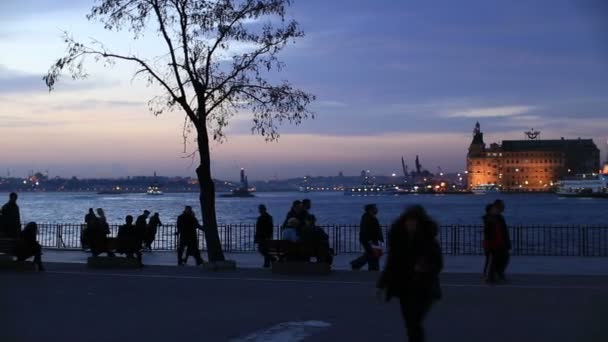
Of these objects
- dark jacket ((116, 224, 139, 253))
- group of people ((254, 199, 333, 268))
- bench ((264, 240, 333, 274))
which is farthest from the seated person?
dark jacket ((116, 224, 139, 253))

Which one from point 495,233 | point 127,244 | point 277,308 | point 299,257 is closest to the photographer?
point 277,308

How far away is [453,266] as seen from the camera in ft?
67.7

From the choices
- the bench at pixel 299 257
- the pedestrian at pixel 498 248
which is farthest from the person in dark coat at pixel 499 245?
the bench at pixel 299 257

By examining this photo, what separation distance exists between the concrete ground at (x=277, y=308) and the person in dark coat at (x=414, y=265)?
6.40ft

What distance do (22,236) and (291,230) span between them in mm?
6198

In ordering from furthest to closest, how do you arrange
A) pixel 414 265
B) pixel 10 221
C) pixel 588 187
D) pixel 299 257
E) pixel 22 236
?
pixel 588 187 < pixel 10 221 < pixel 22 236 < pixel 299 257 < pixel 414 265

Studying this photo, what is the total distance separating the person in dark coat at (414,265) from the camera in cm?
845

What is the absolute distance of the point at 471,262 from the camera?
22016 millimetres

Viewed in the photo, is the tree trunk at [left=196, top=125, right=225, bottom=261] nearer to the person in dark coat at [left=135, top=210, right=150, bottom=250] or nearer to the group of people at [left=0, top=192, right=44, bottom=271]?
the person in dark coat at [left=135, top=210, right=150, bottom=250]

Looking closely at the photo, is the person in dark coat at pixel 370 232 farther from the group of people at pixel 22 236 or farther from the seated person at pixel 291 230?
the group of people at pixel 22 236

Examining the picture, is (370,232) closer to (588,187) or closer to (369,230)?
(369,230)

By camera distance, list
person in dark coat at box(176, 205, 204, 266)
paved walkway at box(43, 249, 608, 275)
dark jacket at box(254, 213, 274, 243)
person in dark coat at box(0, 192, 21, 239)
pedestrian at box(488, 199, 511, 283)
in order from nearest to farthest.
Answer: pedestrian at box(488, 199, 511, 283)
paved walkway at box(43, 249, 608, 275)
dark jacket at box(254, 213, 274, 243)
person in dark coat at box(0, 192, 21, 239)
person in dark coat at box(176, 205, 204, 266)

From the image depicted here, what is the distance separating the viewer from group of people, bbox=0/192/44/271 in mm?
19297

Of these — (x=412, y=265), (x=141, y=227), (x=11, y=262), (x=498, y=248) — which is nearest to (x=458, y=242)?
(x=141, y=227)
